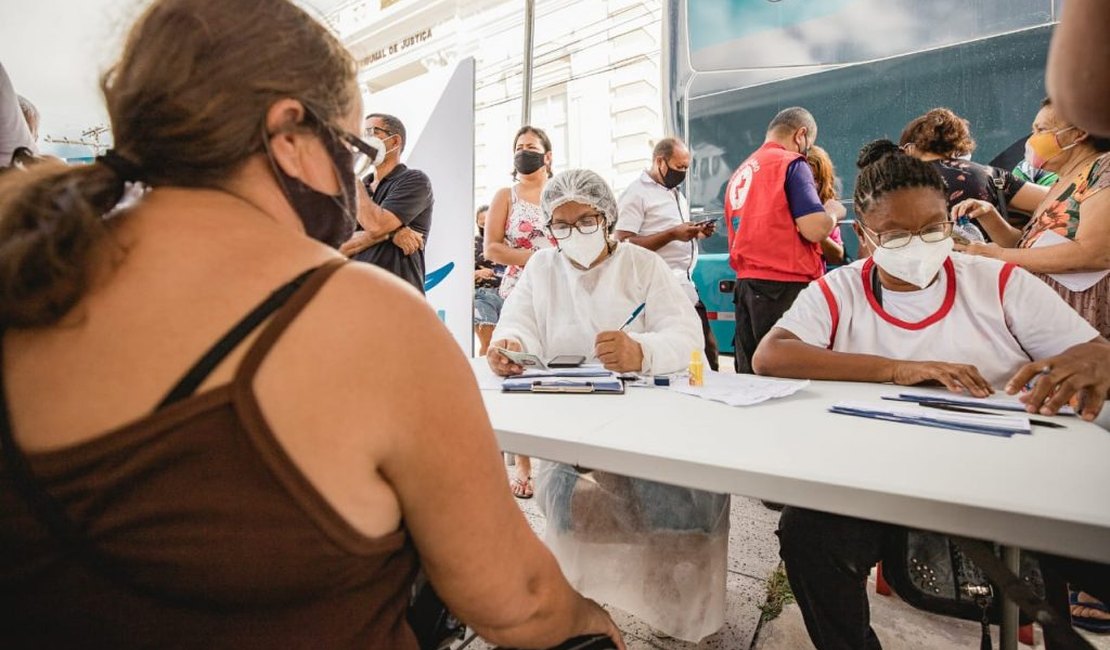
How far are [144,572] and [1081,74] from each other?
3.97ft

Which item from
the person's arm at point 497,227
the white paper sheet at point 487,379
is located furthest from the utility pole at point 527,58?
the white paper sheet at point 487,379

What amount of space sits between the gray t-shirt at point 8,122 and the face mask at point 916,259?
2892 mm

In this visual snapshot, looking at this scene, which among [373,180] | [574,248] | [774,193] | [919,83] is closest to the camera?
[574,248]

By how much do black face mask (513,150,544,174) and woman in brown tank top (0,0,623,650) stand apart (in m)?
2.50

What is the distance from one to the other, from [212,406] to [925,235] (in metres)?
1.77

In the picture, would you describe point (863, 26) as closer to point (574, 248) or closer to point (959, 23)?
point (959, 23)

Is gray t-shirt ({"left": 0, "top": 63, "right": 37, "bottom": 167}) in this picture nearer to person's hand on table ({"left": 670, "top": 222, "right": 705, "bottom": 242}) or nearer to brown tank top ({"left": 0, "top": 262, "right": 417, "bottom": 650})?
brown tank top ({"left": 0, "top": 262, "right": 417, "bottom": 650})

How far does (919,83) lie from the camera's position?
307cm

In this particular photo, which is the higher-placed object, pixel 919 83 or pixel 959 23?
pixel 959 23

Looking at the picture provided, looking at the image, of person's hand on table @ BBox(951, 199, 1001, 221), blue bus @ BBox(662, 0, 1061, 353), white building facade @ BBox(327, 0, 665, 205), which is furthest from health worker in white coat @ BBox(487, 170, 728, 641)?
white building facade @ BBox(327, 0, 665, 205)

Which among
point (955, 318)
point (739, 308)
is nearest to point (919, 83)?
point (739, 308)

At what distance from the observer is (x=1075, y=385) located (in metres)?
1.14

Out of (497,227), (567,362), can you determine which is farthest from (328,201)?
(497,227)

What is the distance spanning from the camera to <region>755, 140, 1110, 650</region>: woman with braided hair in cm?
114
